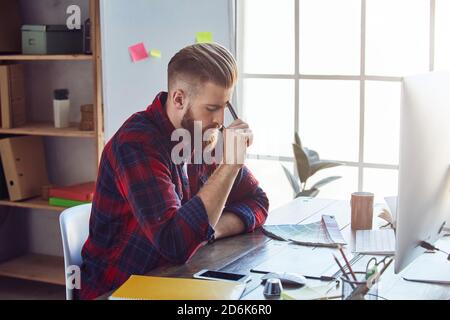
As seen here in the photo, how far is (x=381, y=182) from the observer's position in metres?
3.39

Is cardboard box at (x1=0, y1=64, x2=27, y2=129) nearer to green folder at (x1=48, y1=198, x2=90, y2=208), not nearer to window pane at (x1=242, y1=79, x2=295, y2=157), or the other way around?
Result: green folder at (x1=48, y1=198, x2=90, y2=208)

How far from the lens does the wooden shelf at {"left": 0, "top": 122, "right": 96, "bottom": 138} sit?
341 cm

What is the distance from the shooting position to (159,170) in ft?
6.07

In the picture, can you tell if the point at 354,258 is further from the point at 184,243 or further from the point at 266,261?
the point at 184,243

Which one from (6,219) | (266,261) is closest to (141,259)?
(266,261)

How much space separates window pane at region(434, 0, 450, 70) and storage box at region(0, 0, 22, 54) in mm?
2136

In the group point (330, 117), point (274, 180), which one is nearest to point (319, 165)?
point (330, 117)

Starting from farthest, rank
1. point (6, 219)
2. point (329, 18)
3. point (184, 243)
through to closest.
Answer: point (6, 219) < point (329, 18) < point (184, 243)

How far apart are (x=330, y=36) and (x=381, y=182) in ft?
2.46

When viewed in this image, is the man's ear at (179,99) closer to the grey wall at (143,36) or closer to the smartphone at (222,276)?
the smartphone at (222,276)

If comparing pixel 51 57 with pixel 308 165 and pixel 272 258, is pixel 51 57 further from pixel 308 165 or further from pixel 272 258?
pixel 272 258

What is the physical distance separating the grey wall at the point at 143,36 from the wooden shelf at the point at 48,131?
0.15 m
